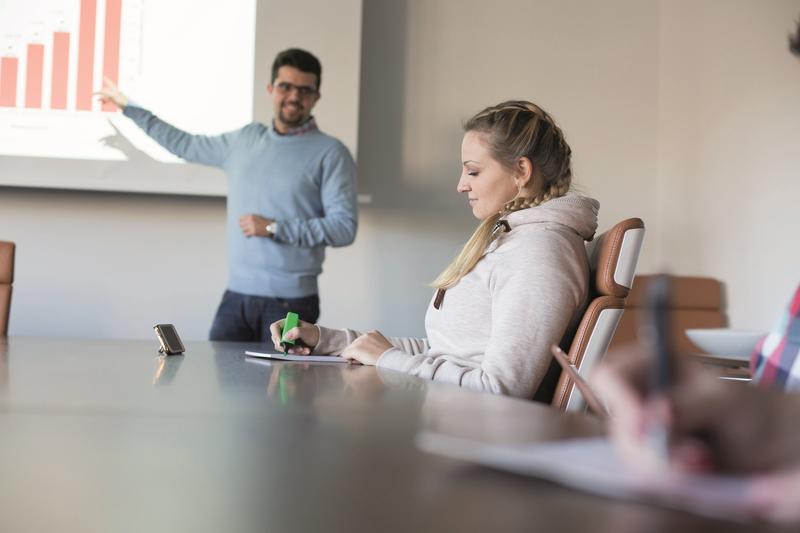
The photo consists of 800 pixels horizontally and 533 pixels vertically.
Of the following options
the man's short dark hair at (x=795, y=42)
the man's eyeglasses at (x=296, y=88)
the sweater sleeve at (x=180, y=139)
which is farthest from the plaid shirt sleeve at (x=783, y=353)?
the sweater sleeve at (x=180, y=139)

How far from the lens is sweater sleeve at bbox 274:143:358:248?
3051 mm

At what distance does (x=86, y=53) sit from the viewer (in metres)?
3.73

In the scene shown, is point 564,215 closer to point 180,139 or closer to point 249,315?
point 249,315

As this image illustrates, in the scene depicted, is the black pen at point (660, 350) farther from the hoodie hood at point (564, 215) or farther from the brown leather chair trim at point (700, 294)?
the brown leather chair trim at point (700, 294)

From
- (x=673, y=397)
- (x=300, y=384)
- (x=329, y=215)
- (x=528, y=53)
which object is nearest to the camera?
(x=673, y=397)

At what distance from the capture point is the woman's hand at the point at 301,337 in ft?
5.77

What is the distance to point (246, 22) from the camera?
3791mm

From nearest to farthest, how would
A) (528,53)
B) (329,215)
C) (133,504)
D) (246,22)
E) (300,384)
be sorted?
(133,504), (300,384), (329,215), (246,22), (528,53)

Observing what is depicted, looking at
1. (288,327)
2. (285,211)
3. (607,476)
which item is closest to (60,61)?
(285,211)

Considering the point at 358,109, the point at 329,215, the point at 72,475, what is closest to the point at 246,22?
the point at 358,109

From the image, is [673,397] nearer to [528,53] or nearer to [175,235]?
[175,235]

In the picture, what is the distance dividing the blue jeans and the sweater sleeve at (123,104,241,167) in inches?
27.7

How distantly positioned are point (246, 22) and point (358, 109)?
61 cm

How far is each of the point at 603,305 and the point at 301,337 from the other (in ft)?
2.13
